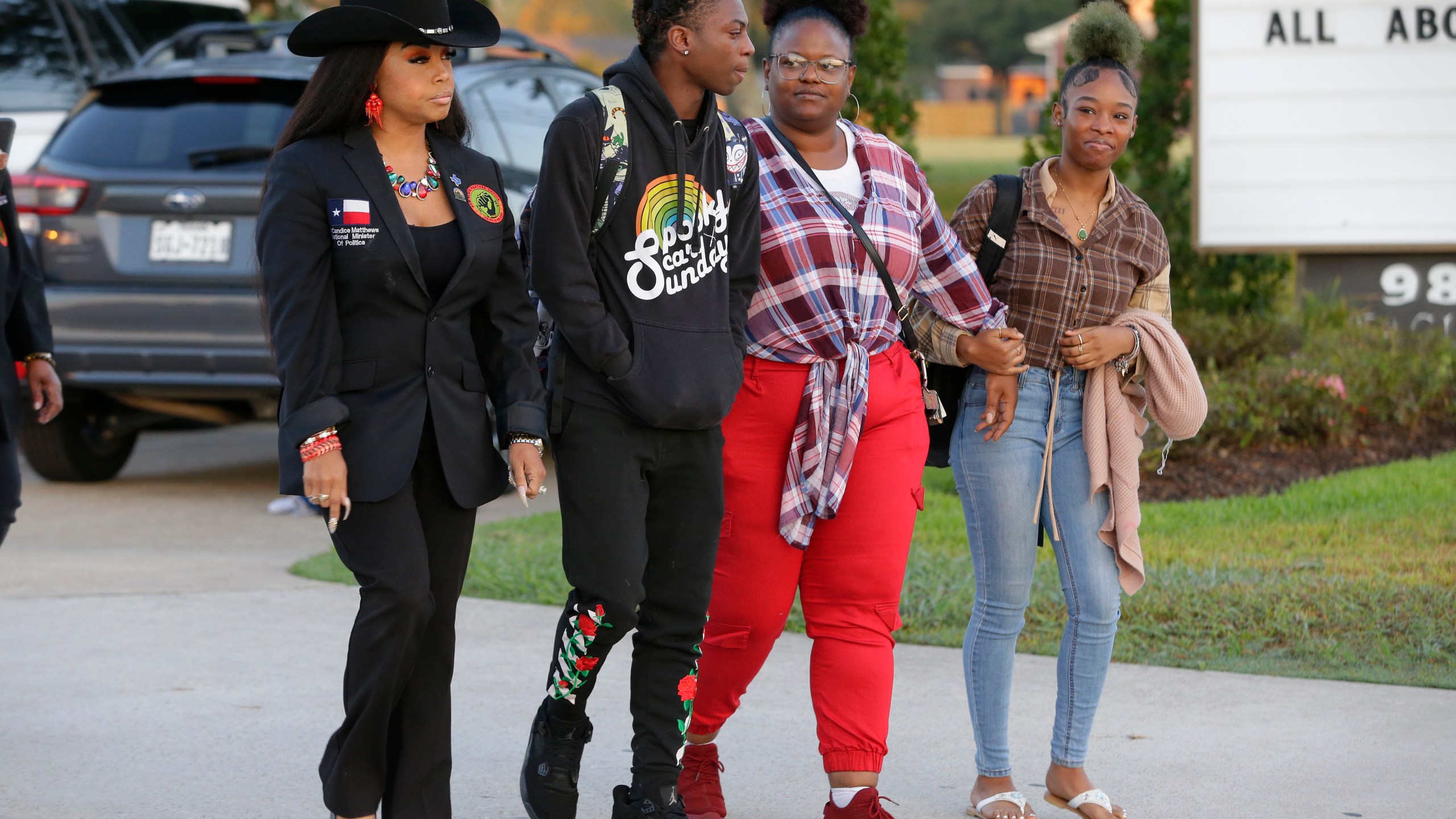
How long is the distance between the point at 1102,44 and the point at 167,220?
471 cm

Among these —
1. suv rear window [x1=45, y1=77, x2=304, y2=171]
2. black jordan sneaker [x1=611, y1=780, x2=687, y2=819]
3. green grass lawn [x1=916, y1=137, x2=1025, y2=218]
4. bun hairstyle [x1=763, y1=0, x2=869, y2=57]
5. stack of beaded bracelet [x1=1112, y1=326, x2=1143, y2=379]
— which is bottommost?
green grass lawn [x1=916, y1=137, x2=1025, y2=218]

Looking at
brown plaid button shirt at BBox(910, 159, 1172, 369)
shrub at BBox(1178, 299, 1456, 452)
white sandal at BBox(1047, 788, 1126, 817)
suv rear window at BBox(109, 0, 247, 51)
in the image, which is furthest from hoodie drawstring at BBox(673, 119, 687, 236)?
suv rear window at BBox(109, 0, 247, 51)

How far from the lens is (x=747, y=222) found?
12.0 ft

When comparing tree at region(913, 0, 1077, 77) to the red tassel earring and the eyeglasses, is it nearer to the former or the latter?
the eyeglasses

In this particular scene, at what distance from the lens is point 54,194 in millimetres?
7312

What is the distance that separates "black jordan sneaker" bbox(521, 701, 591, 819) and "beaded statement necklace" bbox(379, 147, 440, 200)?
1.19 m

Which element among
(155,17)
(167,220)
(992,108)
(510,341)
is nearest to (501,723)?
(510,341)

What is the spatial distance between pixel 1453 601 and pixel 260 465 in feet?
21.0

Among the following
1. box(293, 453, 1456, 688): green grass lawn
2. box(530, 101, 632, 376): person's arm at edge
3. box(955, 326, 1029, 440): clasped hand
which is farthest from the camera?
box(293, 453, 1456, 688): green grass lawn

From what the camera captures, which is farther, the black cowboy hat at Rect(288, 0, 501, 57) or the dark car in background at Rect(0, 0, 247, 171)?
the dark car in background at Rect(0, 0, 247, 171)

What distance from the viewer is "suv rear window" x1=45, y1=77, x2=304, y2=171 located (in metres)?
7.31

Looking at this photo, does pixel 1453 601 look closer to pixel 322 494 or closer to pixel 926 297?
pixel 926 297

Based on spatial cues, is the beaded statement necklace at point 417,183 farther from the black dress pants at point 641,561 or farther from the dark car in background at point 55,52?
the dark car in background at point 55,52

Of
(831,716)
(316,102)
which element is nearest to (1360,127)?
(831,716)
